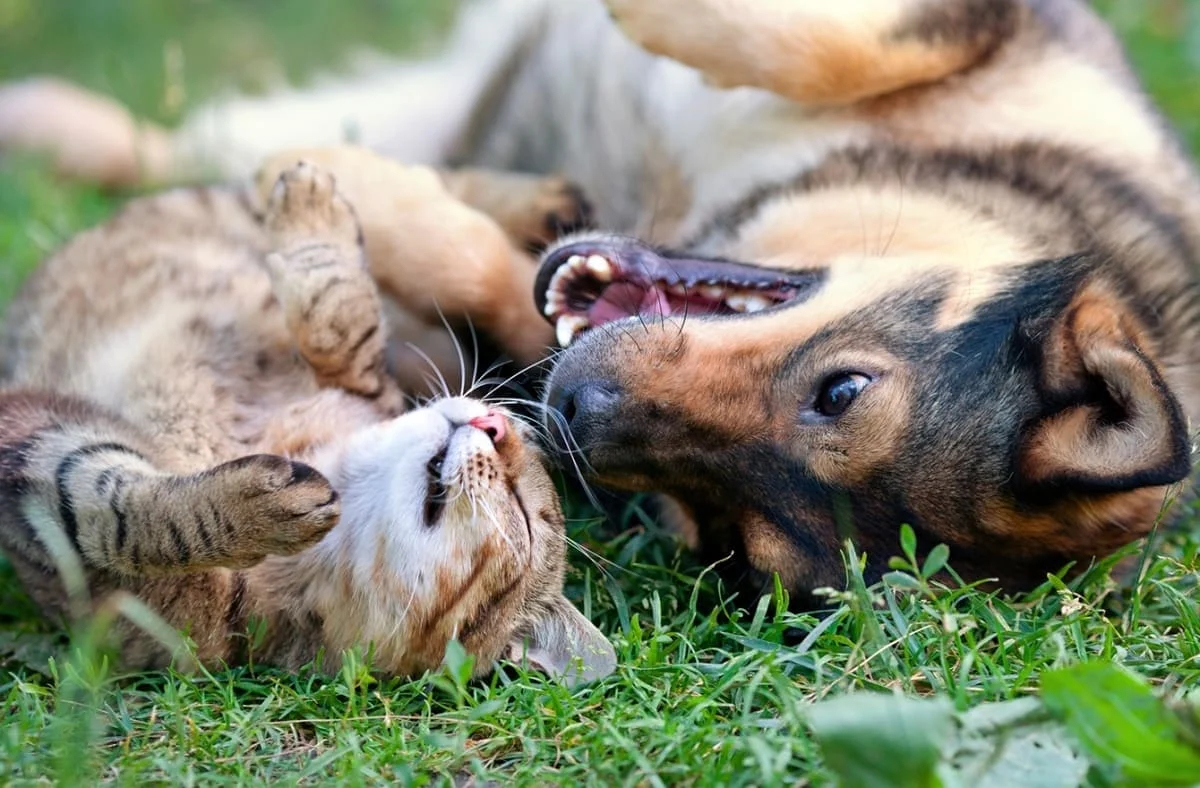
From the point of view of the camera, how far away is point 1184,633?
312 cm

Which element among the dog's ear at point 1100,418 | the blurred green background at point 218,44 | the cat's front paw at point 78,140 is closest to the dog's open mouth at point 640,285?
the dog's ear at point 1100,418

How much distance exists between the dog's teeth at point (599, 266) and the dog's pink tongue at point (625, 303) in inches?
2.3

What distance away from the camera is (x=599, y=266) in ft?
12.1

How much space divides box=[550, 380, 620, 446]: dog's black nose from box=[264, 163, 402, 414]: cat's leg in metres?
0.83

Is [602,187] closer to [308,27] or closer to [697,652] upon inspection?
[697,652]

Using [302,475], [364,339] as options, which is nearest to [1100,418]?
[302,475]

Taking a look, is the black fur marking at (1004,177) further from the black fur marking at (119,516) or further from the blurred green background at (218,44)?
the blurred green background at (218,44)

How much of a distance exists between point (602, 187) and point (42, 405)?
2.44 meters

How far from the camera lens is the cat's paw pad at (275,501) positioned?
2.83m

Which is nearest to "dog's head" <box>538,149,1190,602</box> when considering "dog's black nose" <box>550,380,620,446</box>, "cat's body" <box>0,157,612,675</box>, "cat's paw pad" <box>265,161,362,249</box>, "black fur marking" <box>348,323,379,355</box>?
"dog's black nose" <box>550,380,620,446</box>

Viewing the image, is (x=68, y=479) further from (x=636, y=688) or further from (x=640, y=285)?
(x=640, y=285)

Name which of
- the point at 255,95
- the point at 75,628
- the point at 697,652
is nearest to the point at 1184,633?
the point at 697,652

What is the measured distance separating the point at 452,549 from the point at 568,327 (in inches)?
30.2

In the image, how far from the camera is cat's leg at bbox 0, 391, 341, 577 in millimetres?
2848
